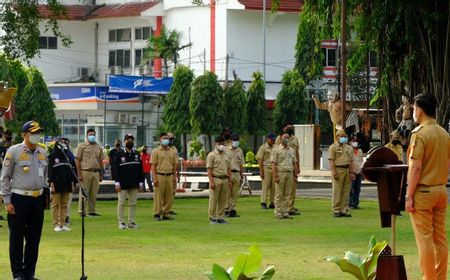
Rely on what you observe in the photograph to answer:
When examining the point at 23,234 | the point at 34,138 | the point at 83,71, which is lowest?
the point at 23,234

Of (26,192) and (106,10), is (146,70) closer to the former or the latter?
(106,10)

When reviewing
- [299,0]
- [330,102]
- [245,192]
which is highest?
[299,0]

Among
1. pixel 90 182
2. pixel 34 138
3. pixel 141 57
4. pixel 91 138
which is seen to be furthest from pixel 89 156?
pixel 141 57

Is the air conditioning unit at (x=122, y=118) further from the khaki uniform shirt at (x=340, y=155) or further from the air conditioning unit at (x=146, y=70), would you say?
the khaki uniform shirt at (x=340, y=155)

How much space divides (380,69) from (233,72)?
124ft

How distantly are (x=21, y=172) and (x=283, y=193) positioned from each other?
13590mm

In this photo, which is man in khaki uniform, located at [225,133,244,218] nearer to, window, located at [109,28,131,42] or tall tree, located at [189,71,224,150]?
tall tree, located at [189,71,224,150]

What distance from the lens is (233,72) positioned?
78.2m

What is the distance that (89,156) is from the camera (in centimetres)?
2998

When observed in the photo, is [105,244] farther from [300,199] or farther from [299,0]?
[299,0]

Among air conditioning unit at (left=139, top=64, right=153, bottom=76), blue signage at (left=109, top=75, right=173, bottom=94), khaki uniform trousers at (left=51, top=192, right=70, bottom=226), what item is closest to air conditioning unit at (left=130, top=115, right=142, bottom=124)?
air conditioning unit at (left=139, top=64, right=153, bottom=76)

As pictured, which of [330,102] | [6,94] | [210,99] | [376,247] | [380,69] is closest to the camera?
[376,247]

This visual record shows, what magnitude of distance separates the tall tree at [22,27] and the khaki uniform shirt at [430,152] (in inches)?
895

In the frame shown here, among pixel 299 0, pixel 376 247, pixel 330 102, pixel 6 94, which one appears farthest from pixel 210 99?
pixel 376 247
